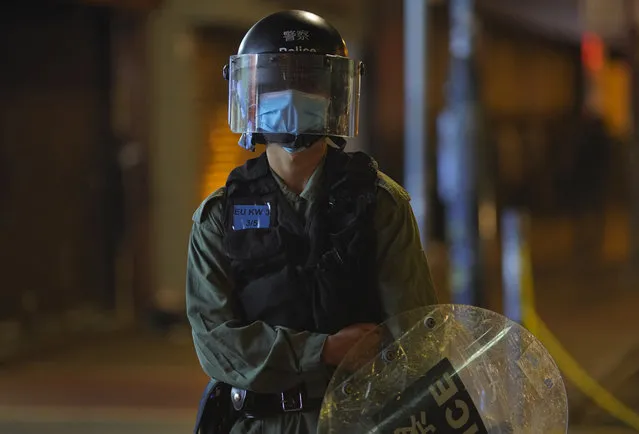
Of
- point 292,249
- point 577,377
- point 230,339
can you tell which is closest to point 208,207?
point 292,249

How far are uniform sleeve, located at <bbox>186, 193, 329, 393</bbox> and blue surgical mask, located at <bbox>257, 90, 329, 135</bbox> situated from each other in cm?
25

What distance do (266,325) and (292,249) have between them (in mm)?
193

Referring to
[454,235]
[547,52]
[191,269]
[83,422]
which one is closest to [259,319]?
[191,269]

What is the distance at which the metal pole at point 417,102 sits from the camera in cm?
861

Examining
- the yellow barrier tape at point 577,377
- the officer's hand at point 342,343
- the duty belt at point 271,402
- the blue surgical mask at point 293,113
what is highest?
the blue surgical mask at point 293,113

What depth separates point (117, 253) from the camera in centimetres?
965

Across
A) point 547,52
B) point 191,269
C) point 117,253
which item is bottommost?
point 117,253

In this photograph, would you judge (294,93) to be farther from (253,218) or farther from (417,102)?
(417,102)

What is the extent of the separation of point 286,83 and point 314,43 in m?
0.12

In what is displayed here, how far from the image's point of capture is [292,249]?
224cm

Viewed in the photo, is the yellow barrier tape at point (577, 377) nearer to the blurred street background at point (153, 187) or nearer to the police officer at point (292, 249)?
the blurred street background at point (153, 187)

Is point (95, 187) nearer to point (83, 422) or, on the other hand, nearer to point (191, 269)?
point (83, 422)

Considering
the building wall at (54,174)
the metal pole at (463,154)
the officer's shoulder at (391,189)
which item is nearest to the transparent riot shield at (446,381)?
the officer's shoulder at (391,189)

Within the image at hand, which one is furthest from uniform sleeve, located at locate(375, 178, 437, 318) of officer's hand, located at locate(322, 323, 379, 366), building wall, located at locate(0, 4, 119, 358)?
building wall, located at locate(0, 4, 119, 358)
